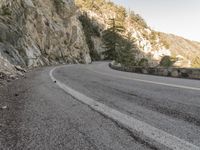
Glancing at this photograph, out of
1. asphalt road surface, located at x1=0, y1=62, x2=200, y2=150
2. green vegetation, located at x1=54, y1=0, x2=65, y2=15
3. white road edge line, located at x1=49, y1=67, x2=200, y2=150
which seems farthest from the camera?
green vegetation, located at x1=54, y1=0, x2=65, y2=15

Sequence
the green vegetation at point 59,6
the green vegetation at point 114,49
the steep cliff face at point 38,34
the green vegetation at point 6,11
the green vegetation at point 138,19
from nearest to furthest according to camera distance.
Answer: the steep cliff face at point 38,34, the green vegetation at point 6,11, the green vegetation at point 59,6, the green vegetation at point 114,49, the green vegetation at point 138,19

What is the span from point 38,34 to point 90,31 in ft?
134

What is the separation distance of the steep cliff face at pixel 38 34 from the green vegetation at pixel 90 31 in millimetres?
15876

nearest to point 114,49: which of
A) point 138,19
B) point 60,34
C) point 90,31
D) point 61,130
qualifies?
point 90,31

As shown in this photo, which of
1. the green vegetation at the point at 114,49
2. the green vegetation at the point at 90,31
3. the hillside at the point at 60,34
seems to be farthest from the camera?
the green vegetation at the point at 114,49

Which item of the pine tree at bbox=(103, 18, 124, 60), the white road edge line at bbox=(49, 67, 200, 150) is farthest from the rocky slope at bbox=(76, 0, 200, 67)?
the white road edge line at bbox=(49, 67, 200, 150)

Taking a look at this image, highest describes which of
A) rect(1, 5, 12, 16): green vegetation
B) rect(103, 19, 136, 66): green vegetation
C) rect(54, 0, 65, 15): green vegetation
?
rect(54, 0, 65, 15): green vegetation

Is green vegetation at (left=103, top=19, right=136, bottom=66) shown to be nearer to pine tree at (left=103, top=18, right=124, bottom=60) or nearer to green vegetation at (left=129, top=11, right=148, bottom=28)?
pine tree at (left=103, top=18, right=124, bottom=60)

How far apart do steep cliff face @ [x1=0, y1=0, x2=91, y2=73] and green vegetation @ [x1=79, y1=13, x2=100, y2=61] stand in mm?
15876

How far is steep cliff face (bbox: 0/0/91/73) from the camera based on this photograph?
83.8 ft

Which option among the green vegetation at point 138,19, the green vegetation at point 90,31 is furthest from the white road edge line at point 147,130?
the green vegetation at point 138,19

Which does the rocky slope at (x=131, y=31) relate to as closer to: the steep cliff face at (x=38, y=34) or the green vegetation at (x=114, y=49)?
the green vegetation at (x=114, y=49)

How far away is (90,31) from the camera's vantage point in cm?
8025

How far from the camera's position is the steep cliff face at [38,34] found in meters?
25.5
